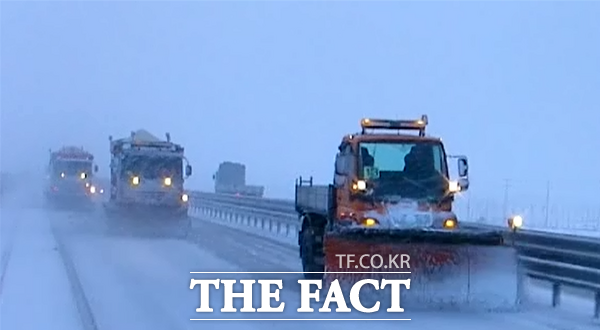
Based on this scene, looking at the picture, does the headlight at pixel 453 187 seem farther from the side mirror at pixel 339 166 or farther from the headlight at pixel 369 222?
the side mirror at pixel 339 166

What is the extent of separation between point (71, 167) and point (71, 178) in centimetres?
57

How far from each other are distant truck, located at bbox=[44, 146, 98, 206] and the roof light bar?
34.3 metres

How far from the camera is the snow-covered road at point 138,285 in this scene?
12.9m

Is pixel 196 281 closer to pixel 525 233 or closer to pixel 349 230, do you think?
pixel 349 230

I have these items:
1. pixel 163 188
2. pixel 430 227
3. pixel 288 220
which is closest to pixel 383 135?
pixel 430 227

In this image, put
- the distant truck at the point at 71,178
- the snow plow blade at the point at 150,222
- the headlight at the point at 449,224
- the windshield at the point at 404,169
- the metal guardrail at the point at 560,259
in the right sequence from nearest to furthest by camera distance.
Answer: the metal guardrail at the point at 560,259
the headlight at the point at 449,224
the windshield at the point at 404,169
the snow plow blade at the point at 150,222
the distant truck at the point at 71,178

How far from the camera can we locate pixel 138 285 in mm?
16922

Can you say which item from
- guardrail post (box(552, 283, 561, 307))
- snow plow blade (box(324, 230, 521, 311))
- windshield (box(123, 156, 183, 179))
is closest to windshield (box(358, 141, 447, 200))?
snow plow blade (box(324, 230, 521, 311))

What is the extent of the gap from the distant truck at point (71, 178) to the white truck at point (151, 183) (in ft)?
56.3

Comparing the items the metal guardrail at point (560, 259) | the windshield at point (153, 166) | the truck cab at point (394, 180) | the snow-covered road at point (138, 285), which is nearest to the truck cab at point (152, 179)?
the windshield at point (153, 166)

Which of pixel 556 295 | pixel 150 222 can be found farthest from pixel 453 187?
pixel 150 222

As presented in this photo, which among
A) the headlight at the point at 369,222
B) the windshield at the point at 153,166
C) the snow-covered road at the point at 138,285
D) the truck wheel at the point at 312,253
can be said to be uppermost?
the windshield at the point at 153,166

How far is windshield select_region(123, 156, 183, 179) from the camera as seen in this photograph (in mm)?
32594

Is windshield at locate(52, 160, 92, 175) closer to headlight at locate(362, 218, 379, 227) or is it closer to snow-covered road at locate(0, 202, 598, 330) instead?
snow-covered road at locate(0, 202, 598, 330)
